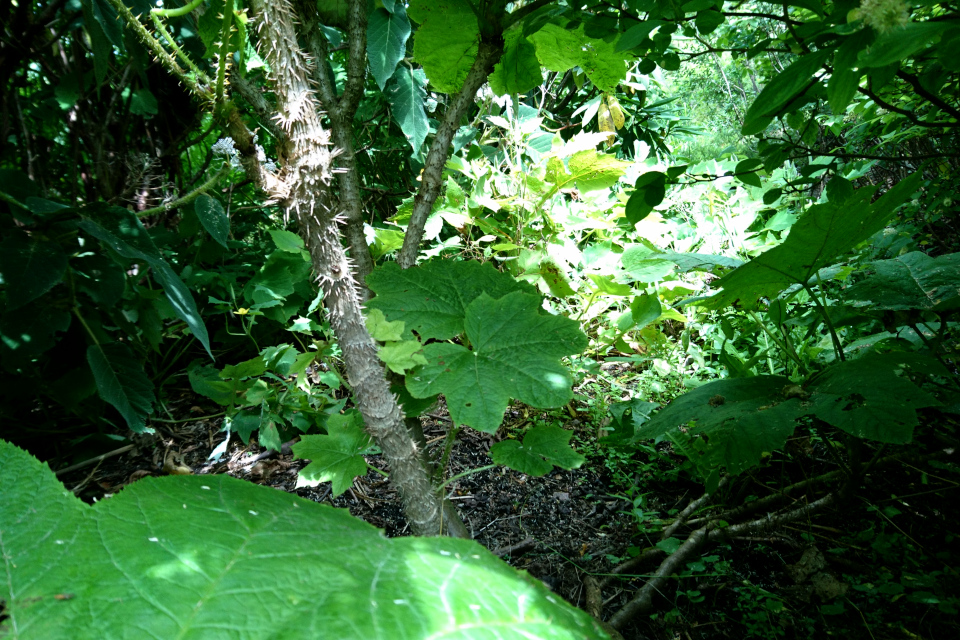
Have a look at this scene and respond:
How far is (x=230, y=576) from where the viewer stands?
0.41m

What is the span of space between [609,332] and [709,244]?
1081 mm

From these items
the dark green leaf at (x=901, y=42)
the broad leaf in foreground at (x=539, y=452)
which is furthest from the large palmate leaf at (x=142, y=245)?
the dark green leaf at (x=901, y=42)

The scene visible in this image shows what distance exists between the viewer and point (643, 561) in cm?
120

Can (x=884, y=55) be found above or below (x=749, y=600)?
above

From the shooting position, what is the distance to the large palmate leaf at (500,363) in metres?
0.93

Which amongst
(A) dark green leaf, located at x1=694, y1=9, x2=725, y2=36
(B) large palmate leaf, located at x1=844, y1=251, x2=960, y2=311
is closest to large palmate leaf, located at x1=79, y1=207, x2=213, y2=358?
(A) dark green leaf, located at x1=694, y1=9, x2=725, y2=36

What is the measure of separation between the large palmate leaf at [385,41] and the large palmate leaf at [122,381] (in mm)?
1045

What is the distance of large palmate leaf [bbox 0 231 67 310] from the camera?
3.84 ft

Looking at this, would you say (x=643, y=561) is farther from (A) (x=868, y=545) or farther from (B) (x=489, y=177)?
(B) (x=489, y=177)

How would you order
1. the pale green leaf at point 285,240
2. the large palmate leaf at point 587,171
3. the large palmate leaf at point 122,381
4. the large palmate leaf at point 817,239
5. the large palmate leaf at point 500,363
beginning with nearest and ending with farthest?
the large palmate leaf at point 500,363, the large palmate leaf at point 817,239, the large palmate leaf at point 122,381, the pale green leaf at point 285,240, the large palmate leaf at point 587,171

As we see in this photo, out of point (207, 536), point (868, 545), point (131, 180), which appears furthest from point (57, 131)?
point (868, 545)

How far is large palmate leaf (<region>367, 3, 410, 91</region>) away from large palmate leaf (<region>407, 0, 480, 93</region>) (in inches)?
21.3

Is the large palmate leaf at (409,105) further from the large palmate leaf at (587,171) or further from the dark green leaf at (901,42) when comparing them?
the dark green leaf at (901,42)

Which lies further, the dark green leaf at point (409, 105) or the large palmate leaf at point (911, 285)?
the dark green leaf at point (409, 105)
